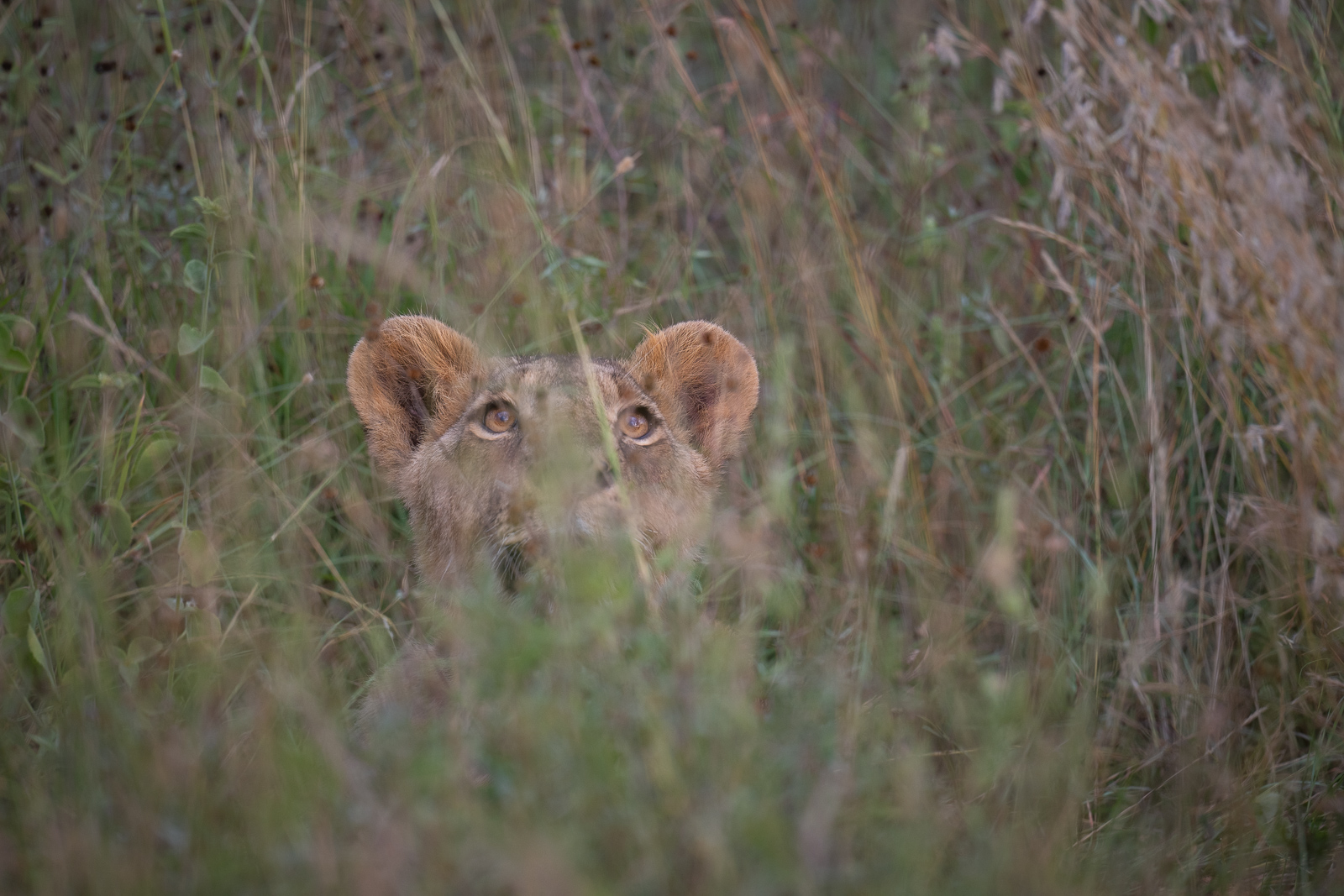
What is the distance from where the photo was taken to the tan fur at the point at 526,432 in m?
3.58

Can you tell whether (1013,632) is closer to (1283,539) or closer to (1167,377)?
(1283,539)

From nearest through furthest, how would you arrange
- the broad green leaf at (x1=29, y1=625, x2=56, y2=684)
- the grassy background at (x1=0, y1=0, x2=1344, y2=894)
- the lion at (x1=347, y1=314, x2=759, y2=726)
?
the grassy background at (x1=0, y1=0, x2=1344, y2=894) → the lion at (x1=347, y1=314, x2=759, y2=726) → the broad green leaf at (x1=29, y1=625, x2=56, y2=684)

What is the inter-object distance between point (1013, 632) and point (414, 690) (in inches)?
81.9

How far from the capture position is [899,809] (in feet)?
7.98

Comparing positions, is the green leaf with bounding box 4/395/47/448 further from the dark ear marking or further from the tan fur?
the dark ear marking

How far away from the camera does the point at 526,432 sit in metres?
3.69

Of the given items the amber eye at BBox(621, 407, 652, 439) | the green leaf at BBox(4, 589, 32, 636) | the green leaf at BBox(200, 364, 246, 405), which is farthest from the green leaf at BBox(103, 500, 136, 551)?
the amber eye at BBox(621, 407, 652, 439)

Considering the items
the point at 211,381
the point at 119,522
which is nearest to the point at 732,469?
the point at 211,381

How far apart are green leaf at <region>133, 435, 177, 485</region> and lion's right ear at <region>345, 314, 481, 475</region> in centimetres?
62

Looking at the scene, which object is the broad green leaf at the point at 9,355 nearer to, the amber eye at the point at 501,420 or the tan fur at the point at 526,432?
the tan fur at the point at 526,432

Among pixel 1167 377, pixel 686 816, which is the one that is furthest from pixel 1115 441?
pixel 686 816

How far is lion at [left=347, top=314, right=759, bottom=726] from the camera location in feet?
11.2

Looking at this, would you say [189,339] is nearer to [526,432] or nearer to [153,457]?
[153,457]

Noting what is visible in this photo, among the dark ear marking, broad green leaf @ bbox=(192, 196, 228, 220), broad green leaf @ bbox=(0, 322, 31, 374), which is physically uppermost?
broad green leaf @ bbox=(192, 196, 228, 220)
